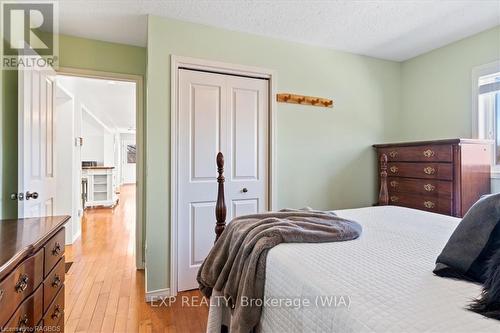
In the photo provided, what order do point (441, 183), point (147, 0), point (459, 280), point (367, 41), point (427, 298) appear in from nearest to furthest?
point (427, 298), point (459, 280), point (147, 0), point (441, 183), point (367, 41)

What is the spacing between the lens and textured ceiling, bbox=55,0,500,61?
87.0 inches

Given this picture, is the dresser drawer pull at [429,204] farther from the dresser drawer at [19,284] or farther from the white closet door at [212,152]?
the dresser drawer at [19,284]

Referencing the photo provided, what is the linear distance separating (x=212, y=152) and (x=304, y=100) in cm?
118

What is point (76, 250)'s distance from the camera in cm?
353

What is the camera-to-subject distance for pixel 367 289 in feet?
2.64

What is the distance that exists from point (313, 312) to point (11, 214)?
2.46 m

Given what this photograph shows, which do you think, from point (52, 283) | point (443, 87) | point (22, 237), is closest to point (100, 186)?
point (52, 283)

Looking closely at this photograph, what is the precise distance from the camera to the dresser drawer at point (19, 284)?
2.90ft

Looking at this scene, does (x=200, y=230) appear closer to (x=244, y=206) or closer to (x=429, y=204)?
(x=244, y=206)

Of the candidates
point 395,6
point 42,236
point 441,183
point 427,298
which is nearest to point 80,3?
point 42,236

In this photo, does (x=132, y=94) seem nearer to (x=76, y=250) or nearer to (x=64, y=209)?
(x=64, y=209)

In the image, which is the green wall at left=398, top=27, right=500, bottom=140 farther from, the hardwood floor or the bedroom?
the hardwood floor

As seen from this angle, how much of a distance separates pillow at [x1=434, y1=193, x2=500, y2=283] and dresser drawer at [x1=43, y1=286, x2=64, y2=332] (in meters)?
1.68

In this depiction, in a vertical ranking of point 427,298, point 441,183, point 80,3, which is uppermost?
point 80,3
